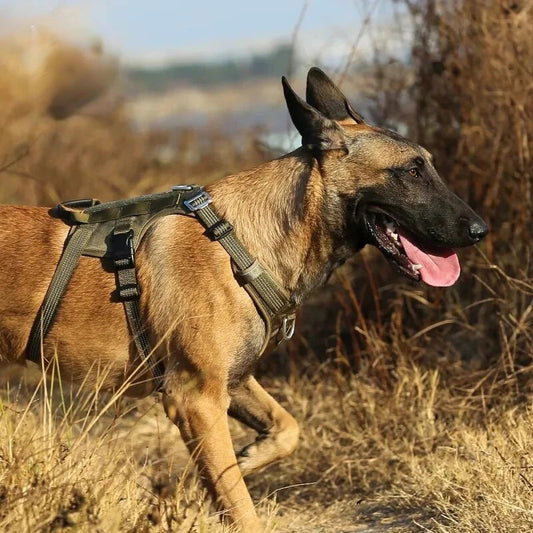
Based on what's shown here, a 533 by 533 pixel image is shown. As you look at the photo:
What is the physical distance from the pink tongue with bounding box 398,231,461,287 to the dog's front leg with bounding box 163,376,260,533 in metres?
0.96

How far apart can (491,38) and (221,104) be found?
12819mm

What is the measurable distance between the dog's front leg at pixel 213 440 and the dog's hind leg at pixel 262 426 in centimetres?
43

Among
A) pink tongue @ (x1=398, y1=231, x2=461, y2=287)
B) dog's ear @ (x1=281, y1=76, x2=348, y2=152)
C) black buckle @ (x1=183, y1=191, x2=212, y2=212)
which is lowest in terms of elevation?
pink tongue @ (x1=398, y1=231, x2=461, y2=287)

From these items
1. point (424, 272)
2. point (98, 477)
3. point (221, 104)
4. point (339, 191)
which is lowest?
point (221, 104)

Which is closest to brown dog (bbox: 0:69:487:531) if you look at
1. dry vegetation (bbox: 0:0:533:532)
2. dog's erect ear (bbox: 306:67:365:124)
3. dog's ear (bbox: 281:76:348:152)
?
dog's ear (bbox: 281:76:348:152)

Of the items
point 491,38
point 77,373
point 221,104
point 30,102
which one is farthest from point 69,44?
point 221,104

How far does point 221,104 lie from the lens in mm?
18859

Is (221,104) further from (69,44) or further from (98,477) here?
(98,477)

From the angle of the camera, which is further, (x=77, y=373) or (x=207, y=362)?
(x=77, y=373)

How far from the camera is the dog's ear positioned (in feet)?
13.9

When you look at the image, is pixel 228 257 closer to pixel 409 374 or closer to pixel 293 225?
pixel 293 225

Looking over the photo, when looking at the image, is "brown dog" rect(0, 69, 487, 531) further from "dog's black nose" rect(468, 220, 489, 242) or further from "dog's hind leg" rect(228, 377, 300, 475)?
"dog's hind leg" rect(228, 377, 300, 475)

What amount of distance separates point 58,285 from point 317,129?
1266 millimetres

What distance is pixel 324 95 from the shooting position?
4477mm
